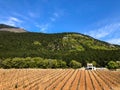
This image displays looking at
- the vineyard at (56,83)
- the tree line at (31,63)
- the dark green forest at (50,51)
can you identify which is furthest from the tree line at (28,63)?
the vineyard at (56,83)

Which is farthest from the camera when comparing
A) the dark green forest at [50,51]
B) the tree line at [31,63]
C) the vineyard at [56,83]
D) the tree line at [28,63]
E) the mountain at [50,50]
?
the mountain at [50,50]

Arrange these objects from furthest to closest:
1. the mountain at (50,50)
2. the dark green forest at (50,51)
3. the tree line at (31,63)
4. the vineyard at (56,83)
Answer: the mountain at (50,50) → the dark green forest at (50,51) → the tree line at (31,63) → the vineyard at (56,83)

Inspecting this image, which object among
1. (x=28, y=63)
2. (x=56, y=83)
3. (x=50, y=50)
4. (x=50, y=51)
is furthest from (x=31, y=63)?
(x=56, y=83)

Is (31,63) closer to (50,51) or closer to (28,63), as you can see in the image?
(28,63)

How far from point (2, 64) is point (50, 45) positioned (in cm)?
6946

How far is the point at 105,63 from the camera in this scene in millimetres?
138375

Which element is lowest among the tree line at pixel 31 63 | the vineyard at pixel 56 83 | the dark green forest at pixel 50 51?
the vineyard at pixel 56 83

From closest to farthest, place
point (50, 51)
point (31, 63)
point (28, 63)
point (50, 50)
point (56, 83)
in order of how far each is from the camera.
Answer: point (56, 83)
point (28, 63)
point (31, 63)
point (50, 51)
point (50, 50)

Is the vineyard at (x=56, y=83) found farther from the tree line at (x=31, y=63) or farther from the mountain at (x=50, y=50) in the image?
the mountain at (x=50, y=50)

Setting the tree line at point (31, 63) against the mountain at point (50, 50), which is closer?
the tree line at point (31, 63)

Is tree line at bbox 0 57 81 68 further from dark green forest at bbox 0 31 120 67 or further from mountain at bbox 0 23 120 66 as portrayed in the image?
mountain at bbox 0 23 120 66

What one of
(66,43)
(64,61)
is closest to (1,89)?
(64,61)

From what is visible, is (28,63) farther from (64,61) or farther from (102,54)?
(102,54)

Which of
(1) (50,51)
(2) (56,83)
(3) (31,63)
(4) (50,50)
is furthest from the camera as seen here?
(4) (50,50)
